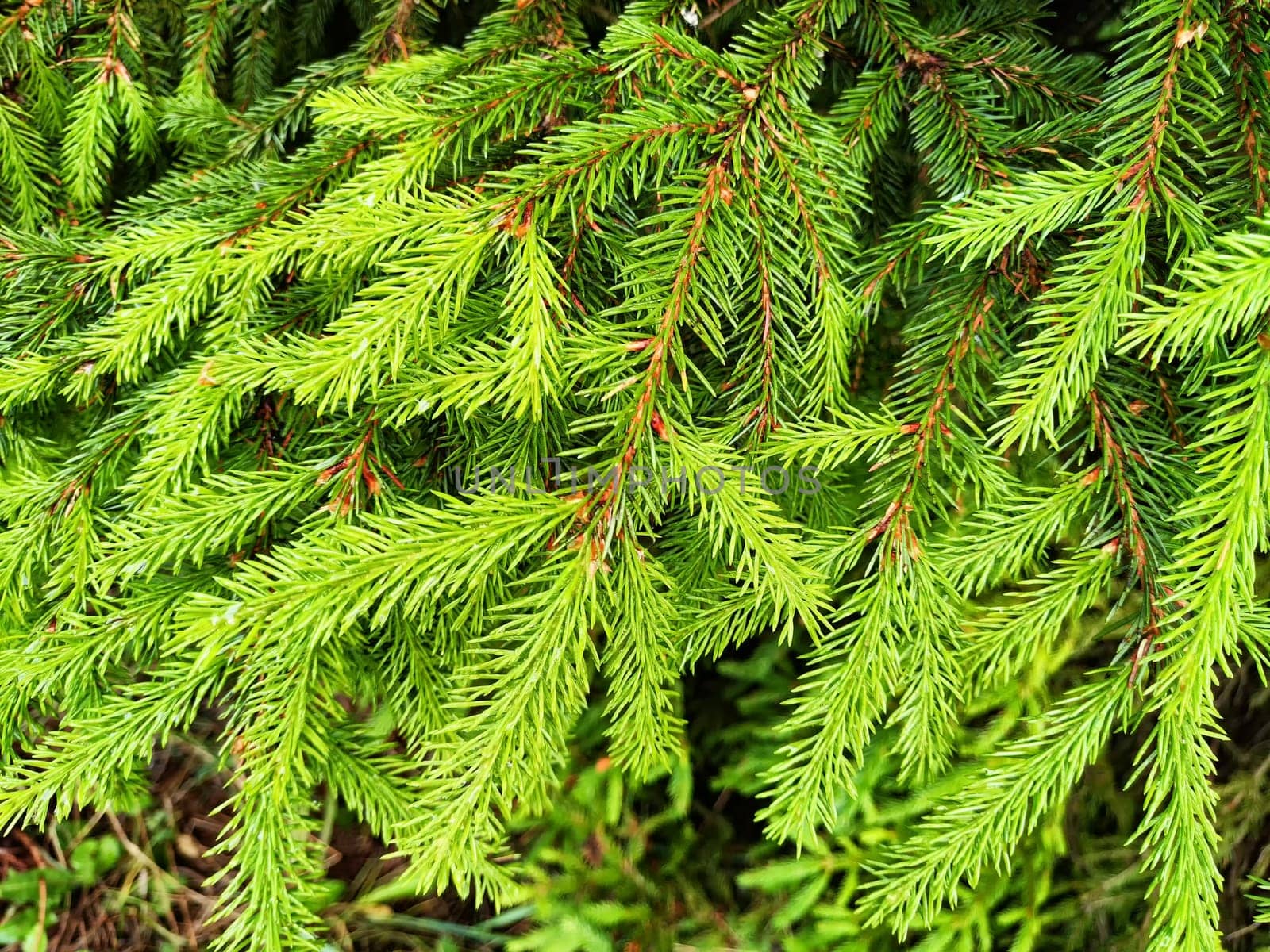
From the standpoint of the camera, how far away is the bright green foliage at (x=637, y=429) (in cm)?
71

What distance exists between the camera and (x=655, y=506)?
745mm

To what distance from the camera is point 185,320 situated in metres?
0.94

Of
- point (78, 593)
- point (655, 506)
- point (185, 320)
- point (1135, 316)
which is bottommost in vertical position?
point (78, 593)

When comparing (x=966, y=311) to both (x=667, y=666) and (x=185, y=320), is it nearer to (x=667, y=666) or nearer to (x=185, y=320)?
(x=667, y=666)

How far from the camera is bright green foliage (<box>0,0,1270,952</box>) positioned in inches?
27.9

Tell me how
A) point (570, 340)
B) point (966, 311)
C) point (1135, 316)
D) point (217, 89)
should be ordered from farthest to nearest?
1. point (217, 89)
2. point (966, 311)
3. point (570, 340)
4. point (1135, 316)

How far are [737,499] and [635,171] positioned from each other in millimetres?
347

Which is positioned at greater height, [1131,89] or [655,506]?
[1131,89]

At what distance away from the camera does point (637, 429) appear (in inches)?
28.6

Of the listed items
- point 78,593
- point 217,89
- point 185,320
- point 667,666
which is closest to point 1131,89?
point 667,666

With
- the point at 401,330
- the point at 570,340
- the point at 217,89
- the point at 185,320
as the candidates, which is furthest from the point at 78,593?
the point at 217,89

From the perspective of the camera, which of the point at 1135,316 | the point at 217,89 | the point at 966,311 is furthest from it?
the point at 217,89

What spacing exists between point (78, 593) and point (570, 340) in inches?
24.2

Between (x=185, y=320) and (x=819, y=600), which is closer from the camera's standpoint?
(x=819, y=600)
